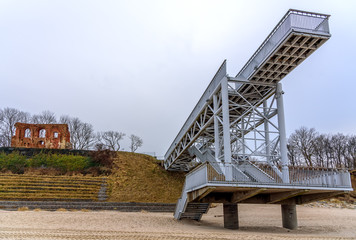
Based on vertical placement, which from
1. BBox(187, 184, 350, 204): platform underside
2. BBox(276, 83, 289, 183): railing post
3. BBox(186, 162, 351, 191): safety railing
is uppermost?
Answer: BBox(276, 83, 289, 183): railing post

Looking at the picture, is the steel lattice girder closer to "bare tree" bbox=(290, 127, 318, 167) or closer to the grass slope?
the grass slope

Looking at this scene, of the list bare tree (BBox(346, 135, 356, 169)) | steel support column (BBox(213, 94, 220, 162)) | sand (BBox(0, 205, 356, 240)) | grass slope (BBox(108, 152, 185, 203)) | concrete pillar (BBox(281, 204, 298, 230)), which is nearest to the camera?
sand (BBox(0, 205, 356, 240))

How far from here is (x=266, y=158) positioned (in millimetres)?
16125

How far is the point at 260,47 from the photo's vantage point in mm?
14375

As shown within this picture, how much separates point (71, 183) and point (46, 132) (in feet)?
64.4

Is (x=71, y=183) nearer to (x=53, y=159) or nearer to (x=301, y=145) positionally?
(x=53, y=159)

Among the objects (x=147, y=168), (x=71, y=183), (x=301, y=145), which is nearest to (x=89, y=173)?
(x=71, y=183)

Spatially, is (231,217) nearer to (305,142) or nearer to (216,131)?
(216,131)

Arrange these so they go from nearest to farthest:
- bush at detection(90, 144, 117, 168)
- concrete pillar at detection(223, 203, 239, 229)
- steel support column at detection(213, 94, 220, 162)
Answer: concrete pillar at detection(223, 203, 239, 229) → steel support column at detection(213, 94, 220, 162) → bush at detection(90, 144, 117, 168)

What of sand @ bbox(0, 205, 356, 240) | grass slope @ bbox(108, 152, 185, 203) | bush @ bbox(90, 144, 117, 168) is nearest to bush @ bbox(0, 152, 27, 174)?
bush @ bbox(90, 144, 117, 168)

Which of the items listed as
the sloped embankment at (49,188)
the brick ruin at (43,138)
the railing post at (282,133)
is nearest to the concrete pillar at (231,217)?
the railing post at (282,133)

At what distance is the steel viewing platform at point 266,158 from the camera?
12.2 metres

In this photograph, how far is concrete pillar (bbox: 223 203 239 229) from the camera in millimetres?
14414

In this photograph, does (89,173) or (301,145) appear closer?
(89,173)
